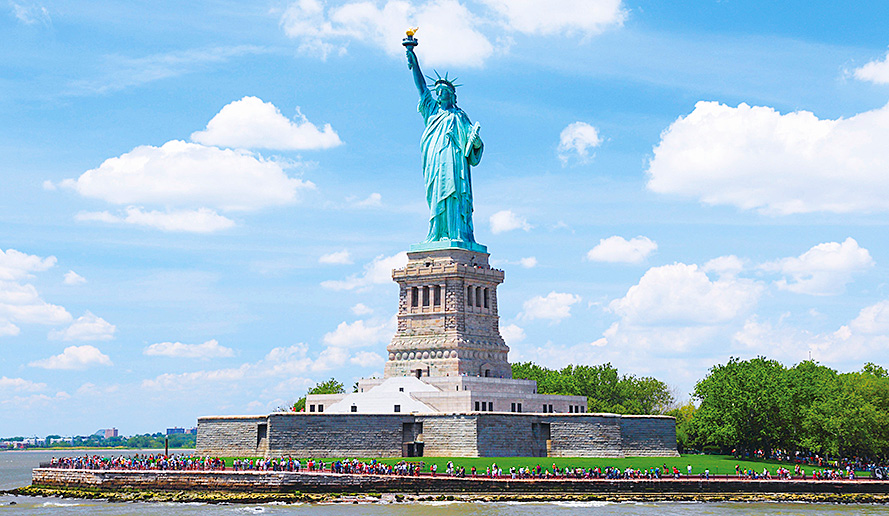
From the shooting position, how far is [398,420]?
65.2m

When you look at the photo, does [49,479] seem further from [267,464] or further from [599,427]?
[599,427]

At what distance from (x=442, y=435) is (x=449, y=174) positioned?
70.0ft

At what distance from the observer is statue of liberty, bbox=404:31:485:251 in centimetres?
7794

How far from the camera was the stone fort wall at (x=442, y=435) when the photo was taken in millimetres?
63781

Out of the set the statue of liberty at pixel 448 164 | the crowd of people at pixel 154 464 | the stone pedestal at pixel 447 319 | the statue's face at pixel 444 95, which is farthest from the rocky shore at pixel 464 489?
the statue's face at pixel 444 95

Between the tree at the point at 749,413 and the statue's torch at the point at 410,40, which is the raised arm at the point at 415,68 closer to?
the statue's torch at the point at 410,40

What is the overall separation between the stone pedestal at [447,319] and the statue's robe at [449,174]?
2.12 metres

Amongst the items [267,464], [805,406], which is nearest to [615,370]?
[805,406]

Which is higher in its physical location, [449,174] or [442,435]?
[449,174]

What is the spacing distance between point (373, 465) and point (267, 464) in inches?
230

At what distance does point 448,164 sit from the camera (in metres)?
78.2

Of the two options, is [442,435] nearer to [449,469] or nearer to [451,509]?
[449,469]

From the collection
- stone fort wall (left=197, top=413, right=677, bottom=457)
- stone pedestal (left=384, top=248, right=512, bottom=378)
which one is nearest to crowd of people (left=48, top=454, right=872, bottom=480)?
stone fort wall (left=197, top=413, right=677, bottom=457)

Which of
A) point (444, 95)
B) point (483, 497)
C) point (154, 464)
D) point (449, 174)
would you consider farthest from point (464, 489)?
point (444, 95)
